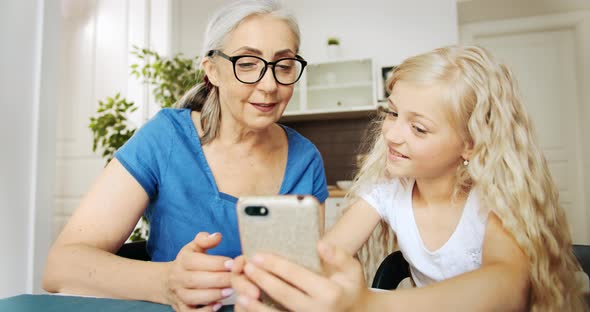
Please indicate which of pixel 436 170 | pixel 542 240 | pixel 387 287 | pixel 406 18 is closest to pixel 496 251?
pixel 542 240

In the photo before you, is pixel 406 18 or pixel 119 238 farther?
pixel 406 18

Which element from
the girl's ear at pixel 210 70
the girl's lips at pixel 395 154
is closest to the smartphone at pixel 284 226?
the girl's lips at pixel 395 154

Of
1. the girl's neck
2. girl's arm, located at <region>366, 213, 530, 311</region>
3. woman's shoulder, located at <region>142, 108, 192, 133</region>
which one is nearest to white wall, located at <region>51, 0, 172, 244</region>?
woman's shoulder, located at <region>142, 108, 192, 133</region>

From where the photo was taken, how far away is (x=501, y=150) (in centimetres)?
87

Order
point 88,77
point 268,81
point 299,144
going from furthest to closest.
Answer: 1. point 88,77
2. point 299,144
3. point 268,81

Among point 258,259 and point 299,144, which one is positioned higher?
point 299,144

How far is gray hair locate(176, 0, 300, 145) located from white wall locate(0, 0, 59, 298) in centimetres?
106

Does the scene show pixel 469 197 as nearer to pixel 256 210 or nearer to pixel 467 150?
pixel 467 150

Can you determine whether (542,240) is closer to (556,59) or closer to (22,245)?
(22,245)

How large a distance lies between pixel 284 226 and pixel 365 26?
3622 millimetres

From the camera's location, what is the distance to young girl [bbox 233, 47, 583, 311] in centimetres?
74

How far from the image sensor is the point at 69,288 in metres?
0.77

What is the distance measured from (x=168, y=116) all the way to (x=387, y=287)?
2.49 ft

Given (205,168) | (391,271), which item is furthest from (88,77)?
(391,271)
